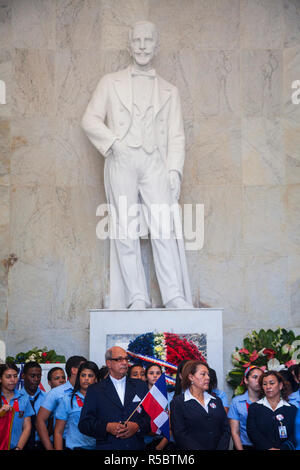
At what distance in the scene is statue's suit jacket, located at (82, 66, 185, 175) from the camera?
11438 millimetres

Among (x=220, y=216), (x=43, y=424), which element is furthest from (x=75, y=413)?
(x=220, y=216)

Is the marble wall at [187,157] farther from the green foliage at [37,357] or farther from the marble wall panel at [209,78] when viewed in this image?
the green foliage at [37,357]

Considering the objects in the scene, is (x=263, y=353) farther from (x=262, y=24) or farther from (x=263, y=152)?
(x=262, y=24)

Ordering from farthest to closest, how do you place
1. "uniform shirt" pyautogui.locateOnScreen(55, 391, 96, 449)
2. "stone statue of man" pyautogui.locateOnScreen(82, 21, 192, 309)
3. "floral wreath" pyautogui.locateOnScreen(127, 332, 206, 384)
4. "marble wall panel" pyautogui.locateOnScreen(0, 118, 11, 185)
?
1. "marble wall panel" pyautogui.locateOnScreen(0, 118, 11, 185)
2. "stone statue of man" pyautogui.locateOnScreen(82, 21, 192, 309)
3. "floral wreath" pyautogui.locateOnScreen(127, 332, 206, 384)
4. "uniform shirt" pyautogui.locateOnScreen(55, 391, 96, 449)

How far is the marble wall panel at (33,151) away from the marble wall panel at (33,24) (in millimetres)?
1290

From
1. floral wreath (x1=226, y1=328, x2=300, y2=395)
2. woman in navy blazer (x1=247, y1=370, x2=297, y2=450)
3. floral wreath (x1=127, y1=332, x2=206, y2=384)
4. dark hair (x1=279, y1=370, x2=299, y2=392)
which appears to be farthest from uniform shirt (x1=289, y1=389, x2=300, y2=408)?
floral wreath (x1=127, y1=332, x2=206, y2=384)

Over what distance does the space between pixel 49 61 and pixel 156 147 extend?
270cm

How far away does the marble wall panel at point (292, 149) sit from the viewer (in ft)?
41.9

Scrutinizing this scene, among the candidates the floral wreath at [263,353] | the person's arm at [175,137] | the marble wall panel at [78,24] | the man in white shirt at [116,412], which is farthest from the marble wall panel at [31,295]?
the man in white shirt at [116,412]

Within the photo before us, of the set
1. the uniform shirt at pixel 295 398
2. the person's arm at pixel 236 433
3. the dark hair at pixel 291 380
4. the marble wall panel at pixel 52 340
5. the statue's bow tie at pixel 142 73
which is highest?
the statue's bow tie at pixel 142 73

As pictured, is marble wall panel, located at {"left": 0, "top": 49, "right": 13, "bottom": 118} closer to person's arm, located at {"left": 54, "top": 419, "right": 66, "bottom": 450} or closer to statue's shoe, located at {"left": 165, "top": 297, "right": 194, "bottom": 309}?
statue's shoe, located at {"left": 165, "top": 297, "right": 194, "bottom": 309}

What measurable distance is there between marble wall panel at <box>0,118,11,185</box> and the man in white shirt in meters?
5.95

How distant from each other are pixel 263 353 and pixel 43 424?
366cm

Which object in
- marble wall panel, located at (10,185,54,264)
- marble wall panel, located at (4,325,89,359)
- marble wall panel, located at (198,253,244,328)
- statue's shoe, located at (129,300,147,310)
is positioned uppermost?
marble wall panel, located at (10,185,54,264)
